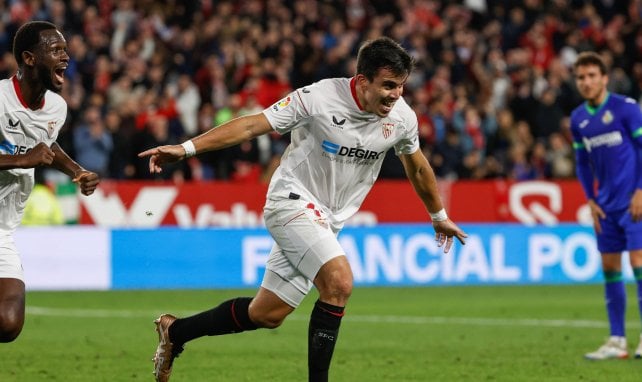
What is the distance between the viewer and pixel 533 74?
23.1 m

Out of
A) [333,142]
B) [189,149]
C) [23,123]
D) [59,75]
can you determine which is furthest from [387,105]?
[23,123]

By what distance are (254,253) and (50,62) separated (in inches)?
402

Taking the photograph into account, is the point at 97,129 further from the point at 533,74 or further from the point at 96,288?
the point at 533,74

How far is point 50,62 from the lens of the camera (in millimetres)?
7559

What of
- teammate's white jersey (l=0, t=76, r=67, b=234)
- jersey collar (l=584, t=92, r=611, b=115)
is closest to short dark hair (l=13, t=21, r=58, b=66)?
teammate's white jersey (l=0, t=76, r=67, b=234)

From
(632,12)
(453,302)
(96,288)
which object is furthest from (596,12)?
(96,288)

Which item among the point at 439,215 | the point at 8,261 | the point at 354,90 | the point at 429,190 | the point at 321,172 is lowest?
the point at 8,261

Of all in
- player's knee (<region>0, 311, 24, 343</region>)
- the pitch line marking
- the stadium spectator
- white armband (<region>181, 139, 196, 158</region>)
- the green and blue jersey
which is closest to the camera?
white armband (<region>181, 139, 196, 158</region>)

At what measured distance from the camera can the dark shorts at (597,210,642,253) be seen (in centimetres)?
1021

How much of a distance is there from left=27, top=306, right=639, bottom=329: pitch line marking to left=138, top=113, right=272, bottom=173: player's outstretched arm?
257 inches

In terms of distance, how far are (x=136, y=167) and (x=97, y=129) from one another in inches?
36.8

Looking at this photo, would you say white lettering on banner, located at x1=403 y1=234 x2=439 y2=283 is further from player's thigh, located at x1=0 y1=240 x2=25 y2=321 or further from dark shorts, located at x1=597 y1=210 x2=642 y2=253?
player's thigh, located at x1=0 y1=240 x2=25 y2=321

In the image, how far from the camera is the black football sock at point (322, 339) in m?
7.12

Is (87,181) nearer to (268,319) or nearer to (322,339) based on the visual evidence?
(268,319)
